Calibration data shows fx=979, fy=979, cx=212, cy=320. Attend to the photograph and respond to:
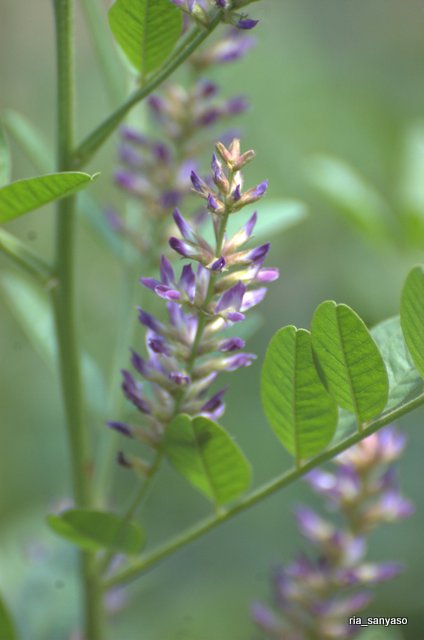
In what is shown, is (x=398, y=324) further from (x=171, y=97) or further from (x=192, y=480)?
(x=171, y=97)

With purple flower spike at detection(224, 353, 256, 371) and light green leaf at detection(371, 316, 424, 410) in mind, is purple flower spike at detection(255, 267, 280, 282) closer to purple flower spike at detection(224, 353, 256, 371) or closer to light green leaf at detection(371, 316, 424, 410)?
purple flower spike at detection(224, 353, 256, 371)

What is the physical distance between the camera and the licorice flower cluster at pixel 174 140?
2459 millimetres

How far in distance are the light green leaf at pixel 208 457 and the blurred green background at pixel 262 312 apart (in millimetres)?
1060

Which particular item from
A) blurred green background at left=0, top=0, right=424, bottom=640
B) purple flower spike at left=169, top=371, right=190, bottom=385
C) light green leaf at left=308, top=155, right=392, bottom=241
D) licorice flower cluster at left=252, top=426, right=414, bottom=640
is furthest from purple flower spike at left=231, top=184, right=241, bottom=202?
light green leaf at left=308, top=155, right=392, bottom=241

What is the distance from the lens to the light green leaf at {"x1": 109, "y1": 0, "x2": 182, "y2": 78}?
1.66 m

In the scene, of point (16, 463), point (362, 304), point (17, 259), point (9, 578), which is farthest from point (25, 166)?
point (17, 259)

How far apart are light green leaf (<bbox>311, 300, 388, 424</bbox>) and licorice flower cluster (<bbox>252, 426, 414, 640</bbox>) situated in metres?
0.58

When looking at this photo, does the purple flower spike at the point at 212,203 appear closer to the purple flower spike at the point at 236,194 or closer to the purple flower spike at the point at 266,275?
the purple flower spike at the point at 236,194

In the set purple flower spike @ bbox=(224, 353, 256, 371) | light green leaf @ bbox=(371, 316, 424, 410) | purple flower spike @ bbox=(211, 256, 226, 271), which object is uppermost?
purple flower spike @ bbox=(211, 256, 226, 271)

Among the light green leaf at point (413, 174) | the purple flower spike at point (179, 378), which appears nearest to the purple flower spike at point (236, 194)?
the purple flower spike at point (179, 378)

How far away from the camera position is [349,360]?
1.62 m

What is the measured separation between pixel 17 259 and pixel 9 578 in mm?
1598

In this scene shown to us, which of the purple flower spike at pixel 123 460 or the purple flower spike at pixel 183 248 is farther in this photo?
the purple flower spike at pixel 123 460

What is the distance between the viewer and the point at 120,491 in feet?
13.9
